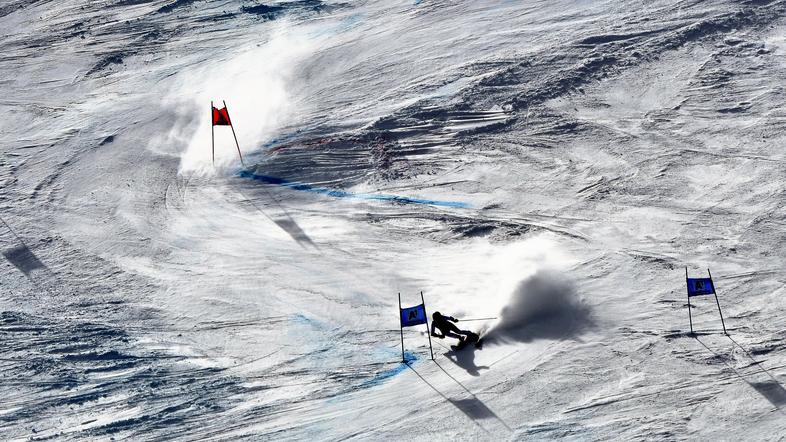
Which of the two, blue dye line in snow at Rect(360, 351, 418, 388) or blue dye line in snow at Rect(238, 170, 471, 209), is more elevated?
blue dye line in snow at Rect(238, 170, 471, 209)

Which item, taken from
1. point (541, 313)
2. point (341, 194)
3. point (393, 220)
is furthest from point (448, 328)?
point (341, 194)

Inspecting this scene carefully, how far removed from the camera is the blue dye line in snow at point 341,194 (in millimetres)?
20750

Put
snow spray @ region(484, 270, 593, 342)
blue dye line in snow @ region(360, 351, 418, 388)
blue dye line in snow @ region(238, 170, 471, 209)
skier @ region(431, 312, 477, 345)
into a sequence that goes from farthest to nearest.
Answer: blue dye line in snow @ region(238, 170, 471, 209) < snow spray @ region(484, 270, 593, 342) < skier @ region(431, 312, 477, 345) < blue dye line in snow @ region(360, 351, 418, 388)

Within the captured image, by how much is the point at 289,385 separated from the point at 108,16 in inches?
713

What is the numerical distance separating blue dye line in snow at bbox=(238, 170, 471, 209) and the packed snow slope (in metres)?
0.08

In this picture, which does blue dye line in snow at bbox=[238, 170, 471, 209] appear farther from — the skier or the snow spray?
the skier

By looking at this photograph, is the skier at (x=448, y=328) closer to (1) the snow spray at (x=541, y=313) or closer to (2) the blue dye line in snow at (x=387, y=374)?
(1) the snow spray at (x=541, y=313)

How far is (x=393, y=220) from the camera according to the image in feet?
66.9

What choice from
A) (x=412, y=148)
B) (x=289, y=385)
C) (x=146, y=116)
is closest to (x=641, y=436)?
(x=289, y=385)

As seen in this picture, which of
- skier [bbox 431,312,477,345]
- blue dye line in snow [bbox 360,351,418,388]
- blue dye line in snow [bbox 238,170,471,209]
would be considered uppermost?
blue dye line in snow [bbox 238,170,471,209]

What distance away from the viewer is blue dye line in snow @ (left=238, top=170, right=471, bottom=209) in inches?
817

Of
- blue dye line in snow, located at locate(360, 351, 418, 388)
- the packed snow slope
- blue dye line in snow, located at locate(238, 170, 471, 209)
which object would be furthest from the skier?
blue dye line in snow, located at locate(238, 170, 471, 209)

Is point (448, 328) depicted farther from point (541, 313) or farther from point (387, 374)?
point (541, 313)

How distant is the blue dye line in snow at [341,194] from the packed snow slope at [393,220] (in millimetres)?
83
